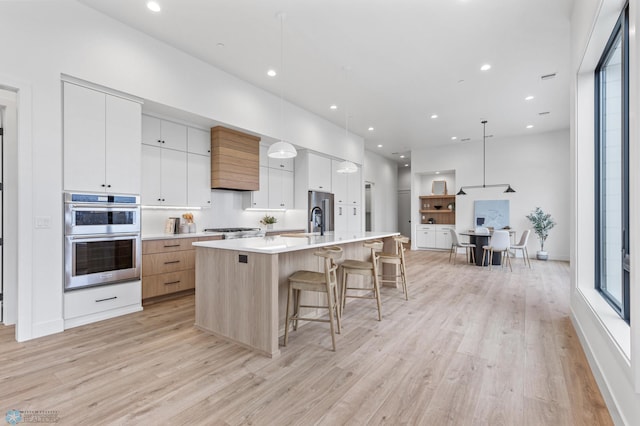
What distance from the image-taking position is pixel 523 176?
8164 millimetres

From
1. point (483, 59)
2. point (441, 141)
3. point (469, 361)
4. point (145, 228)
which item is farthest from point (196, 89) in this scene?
point (441, 141)

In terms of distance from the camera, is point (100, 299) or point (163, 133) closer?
point (100, 299)

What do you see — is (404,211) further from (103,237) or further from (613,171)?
(103,237)

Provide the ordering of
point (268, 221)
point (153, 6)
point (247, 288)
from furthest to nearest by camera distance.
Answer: point (268, 221) < point (153, 6) < point (247, 288)

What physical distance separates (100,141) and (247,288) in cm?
237

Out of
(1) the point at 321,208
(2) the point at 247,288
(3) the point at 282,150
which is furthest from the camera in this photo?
(1) the point at 321,208

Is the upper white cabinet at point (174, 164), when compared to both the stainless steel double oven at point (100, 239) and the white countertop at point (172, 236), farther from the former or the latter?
the stainless steel double oven at point (100, 239)

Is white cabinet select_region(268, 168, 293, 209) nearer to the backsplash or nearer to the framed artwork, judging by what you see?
the backsplash

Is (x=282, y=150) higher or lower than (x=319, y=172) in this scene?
lower

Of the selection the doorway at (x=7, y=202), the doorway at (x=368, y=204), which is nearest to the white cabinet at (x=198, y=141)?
the doorway at (x=7, y=202)

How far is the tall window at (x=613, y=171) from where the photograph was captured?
2.07 metres

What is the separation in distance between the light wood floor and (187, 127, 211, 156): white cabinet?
8.24 ft

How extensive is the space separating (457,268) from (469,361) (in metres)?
4.50

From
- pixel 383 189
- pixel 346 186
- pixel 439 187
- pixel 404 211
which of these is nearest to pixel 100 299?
pixel 346 186
